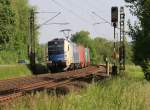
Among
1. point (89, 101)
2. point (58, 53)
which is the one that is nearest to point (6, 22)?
point (58, 53)

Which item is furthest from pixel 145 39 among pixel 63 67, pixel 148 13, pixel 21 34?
pixel 21 34

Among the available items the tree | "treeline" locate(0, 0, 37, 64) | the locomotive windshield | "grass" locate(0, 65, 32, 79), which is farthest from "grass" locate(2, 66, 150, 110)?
"treeline" locate(0, 0, 37, 64)

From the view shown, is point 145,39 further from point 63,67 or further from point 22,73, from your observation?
point 63,67

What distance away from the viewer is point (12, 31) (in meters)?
77.8

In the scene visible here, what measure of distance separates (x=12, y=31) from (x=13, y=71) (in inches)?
1250

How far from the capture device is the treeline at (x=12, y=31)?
75.9 m

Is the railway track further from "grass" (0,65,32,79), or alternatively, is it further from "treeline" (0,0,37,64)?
"treeline" (0,0,37,64)

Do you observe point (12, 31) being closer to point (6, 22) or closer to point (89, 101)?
point (6, 22)

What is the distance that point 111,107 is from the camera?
12.8 m

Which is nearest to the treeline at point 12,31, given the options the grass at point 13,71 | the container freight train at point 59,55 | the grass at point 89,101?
the container freight train at point 59,55

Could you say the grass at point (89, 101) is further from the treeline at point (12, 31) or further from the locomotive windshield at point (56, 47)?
the treeline at point (12, 31)

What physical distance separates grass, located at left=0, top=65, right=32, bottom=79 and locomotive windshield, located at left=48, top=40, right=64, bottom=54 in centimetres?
321

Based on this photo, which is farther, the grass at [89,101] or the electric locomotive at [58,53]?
the electric locomotive at [58,53]

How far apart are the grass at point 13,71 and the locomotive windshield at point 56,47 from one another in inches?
127
